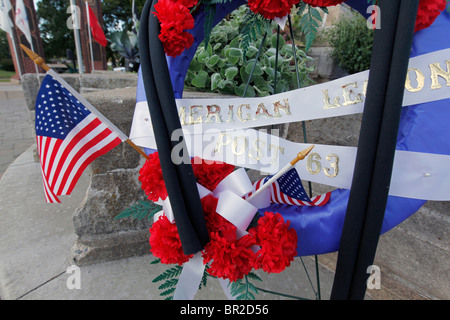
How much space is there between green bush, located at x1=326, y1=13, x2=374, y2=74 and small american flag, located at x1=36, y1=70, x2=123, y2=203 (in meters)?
2.43

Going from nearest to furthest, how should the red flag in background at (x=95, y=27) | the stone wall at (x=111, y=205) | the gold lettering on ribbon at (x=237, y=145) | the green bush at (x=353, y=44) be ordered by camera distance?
the gold lettering on ribbon at (x=237, y=145) < the stone wall at (x=111, y=205) < the green bush at (x=353, y=44) < the red flag in background at (x=95, y=27)

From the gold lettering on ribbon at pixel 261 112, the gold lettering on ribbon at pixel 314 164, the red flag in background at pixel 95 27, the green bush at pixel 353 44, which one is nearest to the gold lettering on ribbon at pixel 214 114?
the gold lettering on ribbon at pixel 261 112

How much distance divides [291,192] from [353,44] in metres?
2.28

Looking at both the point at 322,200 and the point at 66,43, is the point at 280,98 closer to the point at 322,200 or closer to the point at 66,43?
the point at 322,200

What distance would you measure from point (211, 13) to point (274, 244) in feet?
2.59

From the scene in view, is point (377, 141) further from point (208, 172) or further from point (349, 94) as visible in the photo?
point (208, 172)

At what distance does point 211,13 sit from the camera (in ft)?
2.81

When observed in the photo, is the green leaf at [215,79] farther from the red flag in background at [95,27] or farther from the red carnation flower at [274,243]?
the red flag in background at [95,27]

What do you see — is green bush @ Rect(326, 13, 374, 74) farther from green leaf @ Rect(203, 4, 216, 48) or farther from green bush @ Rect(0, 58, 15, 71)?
green bush @ Rect(0, 58, 15, 71)

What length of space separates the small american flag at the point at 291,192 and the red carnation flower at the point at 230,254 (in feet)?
0.63

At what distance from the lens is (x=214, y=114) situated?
39.6 inches

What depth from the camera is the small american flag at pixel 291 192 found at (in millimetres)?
801

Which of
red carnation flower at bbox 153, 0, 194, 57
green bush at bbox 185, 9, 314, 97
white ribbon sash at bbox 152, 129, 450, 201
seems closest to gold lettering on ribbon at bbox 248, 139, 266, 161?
white ribbon sash at bbox 152, 129, 450, 201

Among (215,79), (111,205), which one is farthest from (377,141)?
(111,205)
